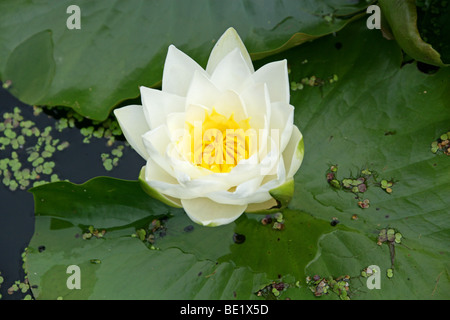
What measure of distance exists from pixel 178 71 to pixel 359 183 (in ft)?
3.12

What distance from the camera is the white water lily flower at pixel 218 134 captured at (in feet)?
4.95

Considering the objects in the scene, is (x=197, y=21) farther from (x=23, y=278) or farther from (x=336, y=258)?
(x=23, y=278)

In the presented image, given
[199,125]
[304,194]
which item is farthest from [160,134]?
[304,194]

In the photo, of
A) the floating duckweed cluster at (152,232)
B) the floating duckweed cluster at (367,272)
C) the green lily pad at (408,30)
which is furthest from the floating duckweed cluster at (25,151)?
the green lily pad at (408,30)

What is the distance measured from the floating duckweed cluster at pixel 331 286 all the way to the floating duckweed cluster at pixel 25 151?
145 centimetres

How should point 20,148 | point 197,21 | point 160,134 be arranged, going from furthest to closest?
point 20,148 < point 197,21 < point 160,134

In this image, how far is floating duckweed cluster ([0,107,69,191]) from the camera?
2.27 m

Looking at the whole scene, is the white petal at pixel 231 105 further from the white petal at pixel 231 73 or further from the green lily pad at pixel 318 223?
the green lily pad at pixel 318 223

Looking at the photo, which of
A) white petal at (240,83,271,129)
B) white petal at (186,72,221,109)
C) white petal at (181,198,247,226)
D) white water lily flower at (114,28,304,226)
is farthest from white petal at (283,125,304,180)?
white petal at (186,72,221,109)

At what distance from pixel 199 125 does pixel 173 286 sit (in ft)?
2.54

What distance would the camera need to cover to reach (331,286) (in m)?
1.84

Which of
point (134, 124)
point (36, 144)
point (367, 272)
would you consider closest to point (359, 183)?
point (367, 272)

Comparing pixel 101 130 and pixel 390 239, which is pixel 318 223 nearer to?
pixel 390 239
